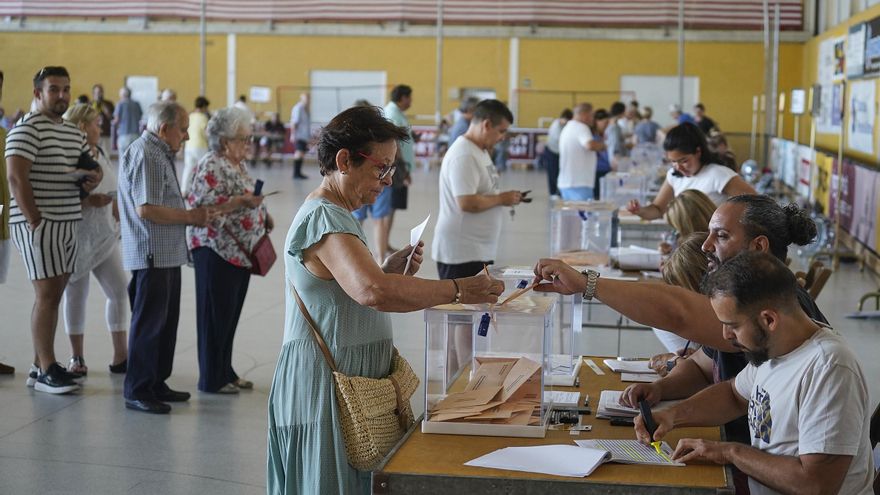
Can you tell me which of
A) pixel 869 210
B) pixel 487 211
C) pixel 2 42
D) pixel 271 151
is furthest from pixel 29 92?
pixel 487 211

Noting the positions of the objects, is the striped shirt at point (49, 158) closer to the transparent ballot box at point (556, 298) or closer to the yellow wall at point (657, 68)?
the transparent ballot box at point (556, 298)

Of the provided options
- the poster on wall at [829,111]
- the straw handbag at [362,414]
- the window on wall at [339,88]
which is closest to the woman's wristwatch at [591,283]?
the straw handbag at [362,414]

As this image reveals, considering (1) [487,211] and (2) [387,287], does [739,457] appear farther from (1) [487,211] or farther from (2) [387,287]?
(1) [487,211]

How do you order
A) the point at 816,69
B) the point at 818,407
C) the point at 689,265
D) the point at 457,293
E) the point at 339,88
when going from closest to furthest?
the point at 818,407 → the point at 457,293 → the point at 689,265 → the point at 816,69 → the point at 339,88

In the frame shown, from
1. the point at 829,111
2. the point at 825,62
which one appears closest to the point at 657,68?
the point at 825,62

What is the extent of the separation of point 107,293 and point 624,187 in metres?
6.18

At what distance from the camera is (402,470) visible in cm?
238

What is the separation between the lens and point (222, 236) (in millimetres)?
5387

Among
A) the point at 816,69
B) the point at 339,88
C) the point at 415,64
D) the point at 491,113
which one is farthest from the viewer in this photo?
the point at 339,88

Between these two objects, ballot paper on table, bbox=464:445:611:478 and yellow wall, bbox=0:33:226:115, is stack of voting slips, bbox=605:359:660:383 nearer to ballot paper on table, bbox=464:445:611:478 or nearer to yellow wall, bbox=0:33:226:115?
ballot paper on table, bbox=464:445:611:478

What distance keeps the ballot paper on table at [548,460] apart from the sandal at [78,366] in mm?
3848

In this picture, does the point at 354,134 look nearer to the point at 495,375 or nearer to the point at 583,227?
the point at 495,375

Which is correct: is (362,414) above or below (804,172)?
below

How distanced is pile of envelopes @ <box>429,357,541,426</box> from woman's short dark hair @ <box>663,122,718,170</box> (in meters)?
3.48
